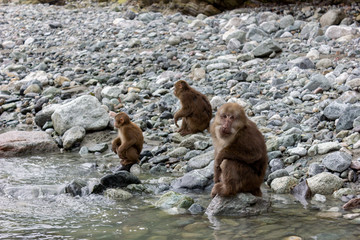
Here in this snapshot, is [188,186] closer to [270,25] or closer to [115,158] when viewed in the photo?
[115,158]

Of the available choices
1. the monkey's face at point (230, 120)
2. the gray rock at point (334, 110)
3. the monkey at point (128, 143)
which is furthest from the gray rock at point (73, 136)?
the monkey's face at point (230, 120)

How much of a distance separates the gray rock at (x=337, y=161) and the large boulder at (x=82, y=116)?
239 inches

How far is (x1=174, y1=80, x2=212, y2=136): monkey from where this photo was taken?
10562 mm

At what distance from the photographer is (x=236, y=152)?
584 cm

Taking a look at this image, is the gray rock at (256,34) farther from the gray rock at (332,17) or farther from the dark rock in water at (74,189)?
the dark rock in water at (74,189)

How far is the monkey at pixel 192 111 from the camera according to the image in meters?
10.6

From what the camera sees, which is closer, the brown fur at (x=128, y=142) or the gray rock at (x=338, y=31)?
the brown fur at (x=128, y=142)

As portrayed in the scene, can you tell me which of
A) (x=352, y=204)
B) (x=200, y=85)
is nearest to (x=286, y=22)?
(x=200, y=85)

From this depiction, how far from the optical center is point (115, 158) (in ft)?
33.5

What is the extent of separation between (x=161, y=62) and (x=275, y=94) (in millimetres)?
5550

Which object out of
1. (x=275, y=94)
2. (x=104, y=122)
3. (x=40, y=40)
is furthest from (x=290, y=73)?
(x=40, y=40)

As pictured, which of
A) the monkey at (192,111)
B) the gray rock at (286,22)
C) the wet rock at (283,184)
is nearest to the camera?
the wet rock at (283,184)

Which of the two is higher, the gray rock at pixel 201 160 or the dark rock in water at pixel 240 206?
the gray rock at pixel 201 160

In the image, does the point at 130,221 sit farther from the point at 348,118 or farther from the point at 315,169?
the point at 348,118
